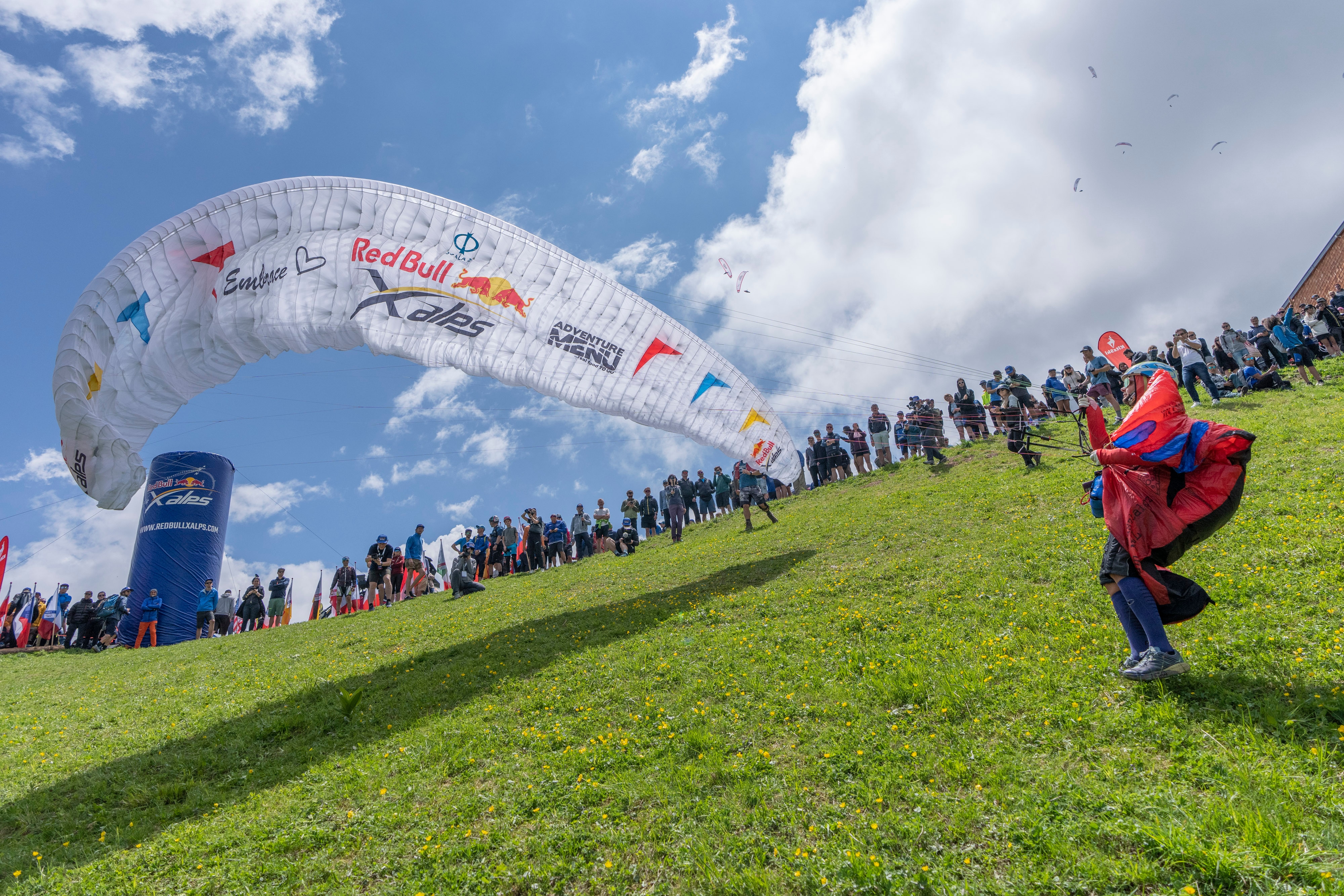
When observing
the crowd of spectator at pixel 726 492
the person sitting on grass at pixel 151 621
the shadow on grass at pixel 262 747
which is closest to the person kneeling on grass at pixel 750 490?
the crowd of spectator at pixel 726 492

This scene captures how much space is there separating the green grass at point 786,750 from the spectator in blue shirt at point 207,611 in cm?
1139

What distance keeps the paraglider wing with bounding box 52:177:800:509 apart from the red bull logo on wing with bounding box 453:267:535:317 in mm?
32

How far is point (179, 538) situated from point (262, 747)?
20.7 m

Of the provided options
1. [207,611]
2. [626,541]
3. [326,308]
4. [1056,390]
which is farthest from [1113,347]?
[207,611]

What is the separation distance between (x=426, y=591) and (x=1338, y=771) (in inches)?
884

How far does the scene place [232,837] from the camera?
579 cm

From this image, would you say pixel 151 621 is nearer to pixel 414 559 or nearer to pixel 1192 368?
pixel 414 559

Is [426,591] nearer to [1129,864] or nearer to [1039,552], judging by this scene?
[1039,552]

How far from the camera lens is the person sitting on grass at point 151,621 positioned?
21.5 metres

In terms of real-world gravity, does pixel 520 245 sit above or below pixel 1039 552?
above

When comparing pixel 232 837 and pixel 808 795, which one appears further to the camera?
pixel 232 837

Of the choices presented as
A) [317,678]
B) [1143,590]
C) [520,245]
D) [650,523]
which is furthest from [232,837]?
[650,523]

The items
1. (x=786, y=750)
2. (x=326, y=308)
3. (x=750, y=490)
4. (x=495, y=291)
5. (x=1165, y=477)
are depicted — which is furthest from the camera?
(x=750, y=490)

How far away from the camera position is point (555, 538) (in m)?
23.1
